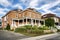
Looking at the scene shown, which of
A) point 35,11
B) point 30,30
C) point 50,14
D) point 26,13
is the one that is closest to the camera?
point 30,30

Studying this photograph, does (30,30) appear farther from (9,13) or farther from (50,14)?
(50,14)

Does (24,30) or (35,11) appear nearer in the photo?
(24,30)

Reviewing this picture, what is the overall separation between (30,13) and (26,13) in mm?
1419

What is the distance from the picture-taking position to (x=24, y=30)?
33.5m

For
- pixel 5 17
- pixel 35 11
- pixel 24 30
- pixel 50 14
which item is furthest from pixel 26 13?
pixel 50 14

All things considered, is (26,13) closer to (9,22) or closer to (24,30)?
(9,22)

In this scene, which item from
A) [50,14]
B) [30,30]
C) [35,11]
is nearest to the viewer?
[30,30]

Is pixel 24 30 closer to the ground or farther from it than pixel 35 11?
closer to the ground

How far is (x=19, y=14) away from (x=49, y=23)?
11.8 m

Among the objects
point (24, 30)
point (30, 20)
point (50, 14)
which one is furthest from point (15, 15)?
point (50, 14)

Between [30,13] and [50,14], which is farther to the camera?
[50,14]

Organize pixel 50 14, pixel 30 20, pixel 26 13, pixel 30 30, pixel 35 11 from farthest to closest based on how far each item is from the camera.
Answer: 1. pixel 50 14
2. pixel 35 11
3. pixel 26 13
4. pixel 30 20
5. pixel 30 30

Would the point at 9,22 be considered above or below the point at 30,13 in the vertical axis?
below

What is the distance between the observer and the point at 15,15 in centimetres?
4931
